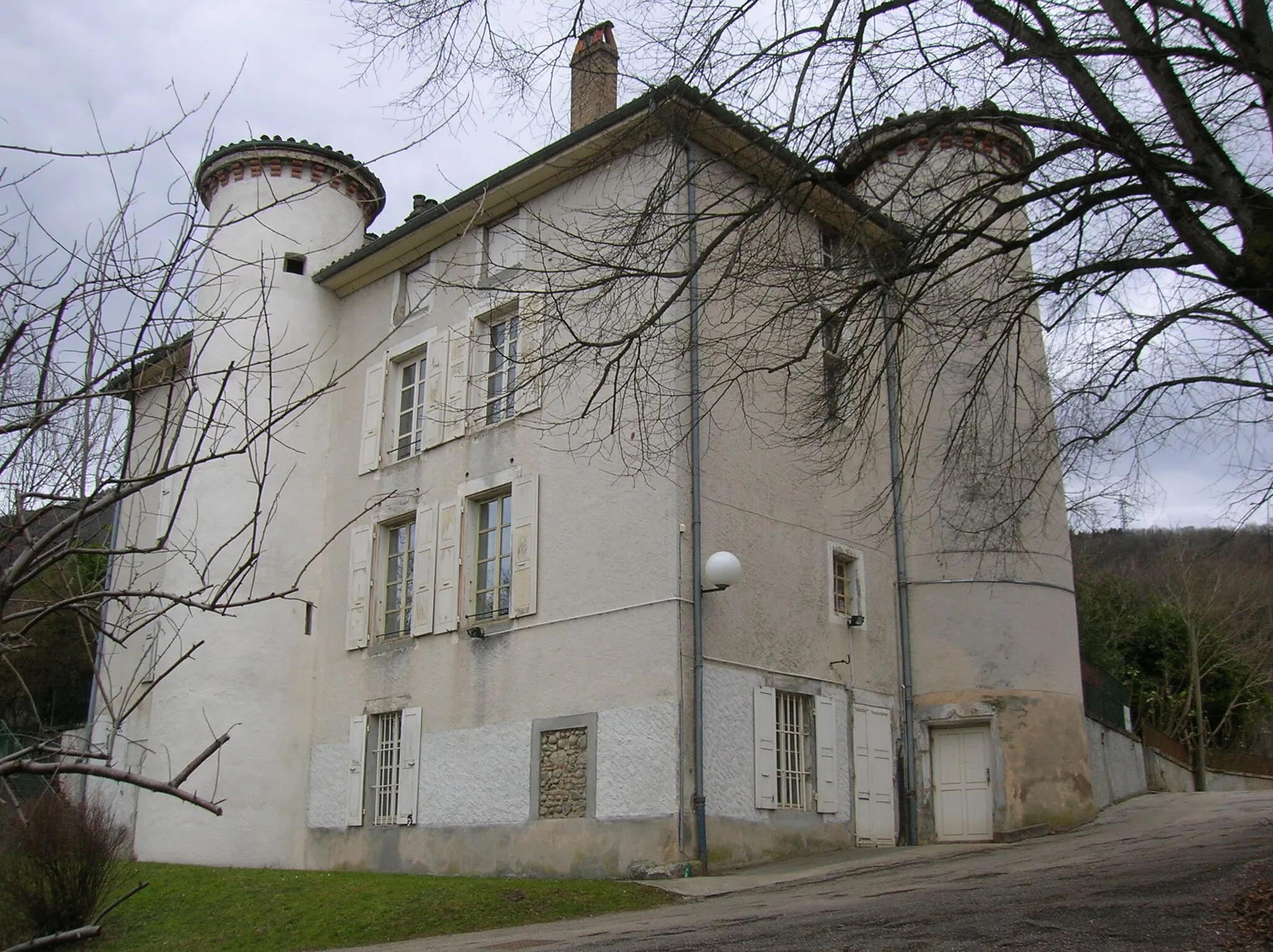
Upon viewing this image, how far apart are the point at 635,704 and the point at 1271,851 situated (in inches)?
239

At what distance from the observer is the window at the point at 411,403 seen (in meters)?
17.6

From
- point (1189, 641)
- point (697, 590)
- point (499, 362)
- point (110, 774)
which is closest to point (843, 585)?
point (697, 590)

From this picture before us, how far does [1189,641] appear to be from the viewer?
92.1 feet

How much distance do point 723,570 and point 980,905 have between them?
5057 mm

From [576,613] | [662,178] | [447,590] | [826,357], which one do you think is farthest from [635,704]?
[662,178]

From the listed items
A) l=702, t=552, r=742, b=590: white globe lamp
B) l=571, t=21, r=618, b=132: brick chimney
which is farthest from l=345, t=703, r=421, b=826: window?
l=571, t=21, r=618, b=132: brick chimney

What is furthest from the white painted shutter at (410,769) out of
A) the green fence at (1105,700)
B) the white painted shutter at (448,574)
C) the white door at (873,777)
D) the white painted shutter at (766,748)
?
the green fence at (1105,700)

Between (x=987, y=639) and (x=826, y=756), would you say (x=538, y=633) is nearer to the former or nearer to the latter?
(x=826, y=756)

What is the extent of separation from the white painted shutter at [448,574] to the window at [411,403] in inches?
60.1

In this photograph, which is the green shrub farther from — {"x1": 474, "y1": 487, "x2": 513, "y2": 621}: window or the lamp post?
the lamp post

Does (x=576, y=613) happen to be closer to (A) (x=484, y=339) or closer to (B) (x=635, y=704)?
(B) (x=635, y=704)

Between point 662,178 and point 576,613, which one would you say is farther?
point 576,613

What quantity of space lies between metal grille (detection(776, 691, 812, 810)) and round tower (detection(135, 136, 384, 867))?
20.3ft

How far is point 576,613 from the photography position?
14164 millimetres
